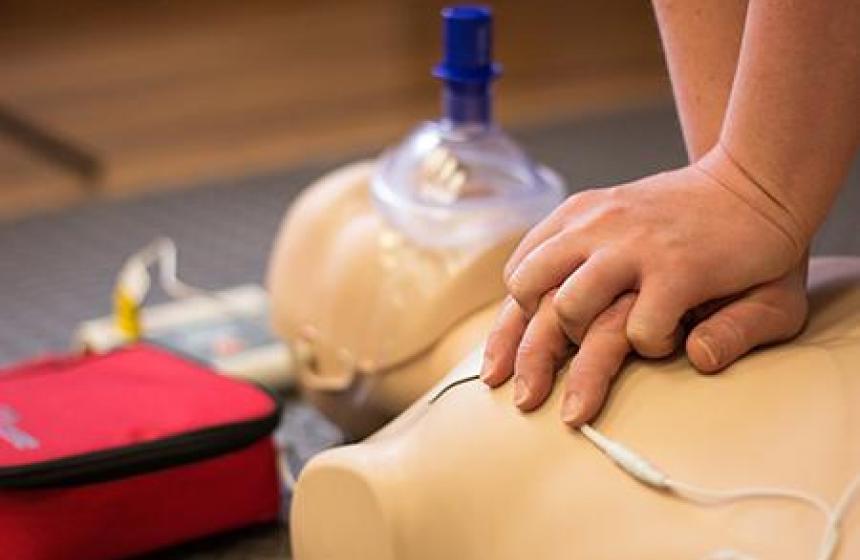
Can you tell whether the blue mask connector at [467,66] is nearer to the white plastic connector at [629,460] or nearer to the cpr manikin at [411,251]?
→ the cpr manikin at [411,251]

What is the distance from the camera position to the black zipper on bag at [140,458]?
33.9 inches

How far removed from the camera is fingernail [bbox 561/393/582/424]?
27.2 inches

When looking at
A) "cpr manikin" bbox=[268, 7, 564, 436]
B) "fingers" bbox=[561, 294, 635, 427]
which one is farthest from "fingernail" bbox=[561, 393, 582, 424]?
"cpr manikin" bbox=[268, 7, 564, 436]

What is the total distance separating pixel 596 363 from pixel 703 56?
210mm

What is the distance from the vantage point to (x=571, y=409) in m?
0.69

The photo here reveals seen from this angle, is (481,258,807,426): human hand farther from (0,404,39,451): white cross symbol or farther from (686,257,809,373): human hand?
(0,404,39,451): white cross symbol

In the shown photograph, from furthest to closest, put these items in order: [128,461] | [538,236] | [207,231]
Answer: [207,231], [128,461], [538,236]

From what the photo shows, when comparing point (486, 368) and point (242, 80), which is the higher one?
point (486, 368)

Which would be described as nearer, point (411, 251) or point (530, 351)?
point (530, 351)

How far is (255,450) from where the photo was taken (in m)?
0.95

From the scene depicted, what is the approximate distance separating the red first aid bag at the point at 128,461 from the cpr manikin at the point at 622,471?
0.15 m

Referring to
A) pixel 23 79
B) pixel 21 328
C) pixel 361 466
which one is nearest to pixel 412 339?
pixel 361 466

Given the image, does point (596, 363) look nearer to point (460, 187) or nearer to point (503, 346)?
point (503, 346)

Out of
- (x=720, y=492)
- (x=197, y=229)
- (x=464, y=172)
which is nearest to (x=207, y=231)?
(x=197, y=229)
